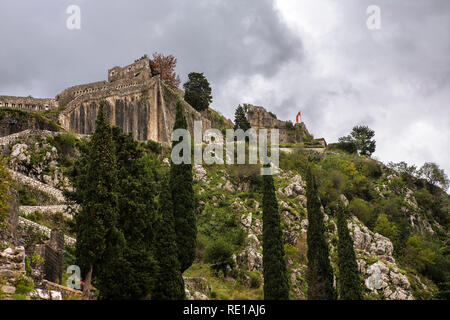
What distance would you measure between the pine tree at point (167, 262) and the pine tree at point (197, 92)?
41.9 meters

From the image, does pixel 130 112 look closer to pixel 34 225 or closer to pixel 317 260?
pixel 34 225

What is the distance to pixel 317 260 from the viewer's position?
114 feet

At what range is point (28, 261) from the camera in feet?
69.1

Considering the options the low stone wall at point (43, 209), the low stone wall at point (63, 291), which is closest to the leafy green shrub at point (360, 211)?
the low stone wall at point (43, 209)

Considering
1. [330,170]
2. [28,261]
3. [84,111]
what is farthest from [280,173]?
[28,261]

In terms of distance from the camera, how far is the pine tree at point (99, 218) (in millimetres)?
22219

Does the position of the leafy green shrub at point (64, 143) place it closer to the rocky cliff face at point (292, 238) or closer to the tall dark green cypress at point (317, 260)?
the rocky cliff face at point (292, 238)

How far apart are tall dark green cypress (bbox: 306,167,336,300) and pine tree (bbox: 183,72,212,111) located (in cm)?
3405

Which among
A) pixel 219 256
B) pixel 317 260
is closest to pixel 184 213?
pixel 317 260

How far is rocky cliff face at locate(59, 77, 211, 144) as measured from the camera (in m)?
55.7

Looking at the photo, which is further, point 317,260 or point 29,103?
point 29,103

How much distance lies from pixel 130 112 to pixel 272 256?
30.9 meters
